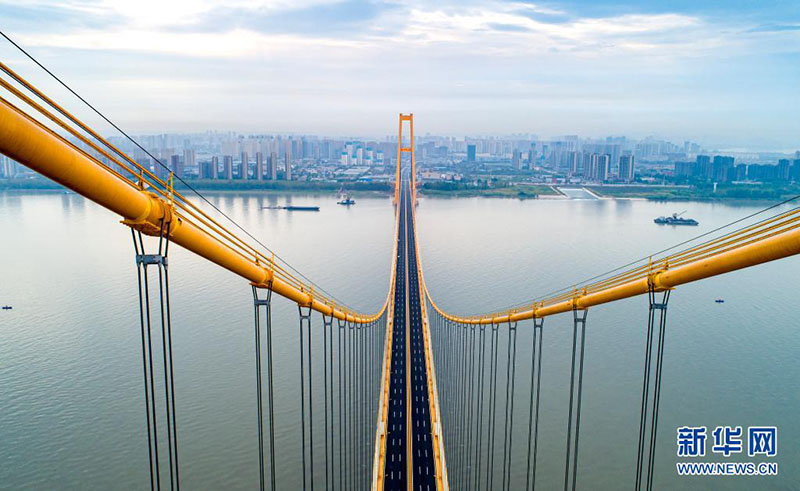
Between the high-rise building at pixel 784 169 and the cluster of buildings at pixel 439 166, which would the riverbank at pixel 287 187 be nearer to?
the cluster of buildings at pixel 439 166

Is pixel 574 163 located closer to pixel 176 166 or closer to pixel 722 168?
pixel 722 168

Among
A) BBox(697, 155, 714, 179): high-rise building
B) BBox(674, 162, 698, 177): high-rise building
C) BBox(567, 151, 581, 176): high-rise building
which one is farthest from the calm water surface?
BBox(567, 151, 581, 176): high-rise building

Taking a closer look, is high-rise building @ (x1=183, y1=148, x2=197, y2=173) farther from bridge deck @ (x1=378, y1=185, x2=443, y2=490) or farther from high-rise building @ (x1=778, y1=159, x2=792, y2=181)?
high-rise building @ (x1=778, y1=159, x2=792, y2=181)

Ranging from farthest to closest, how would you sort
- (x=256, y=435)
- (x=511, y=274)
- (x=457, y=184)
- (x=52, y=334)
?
(x=457, y=184) < (x=511, y=274) < (x=52, y=334) < (x=256, y=435)

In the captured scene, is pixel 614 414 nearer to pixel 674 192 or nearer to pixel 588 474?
pixel 588 474

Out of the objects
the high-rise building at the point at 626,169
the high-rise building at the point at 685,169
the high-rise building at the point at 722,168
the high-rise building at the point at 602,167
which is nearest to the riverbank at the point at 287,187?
the high-rise building at the point at 602,167

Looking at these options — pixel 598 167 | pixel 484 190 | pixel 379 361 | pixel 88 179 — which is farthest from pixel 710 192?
pixel 88 179

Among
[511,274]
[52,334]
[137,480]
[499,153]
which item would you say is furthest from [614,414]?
[499,153]

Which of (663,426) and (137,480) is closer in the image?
(137,480)
